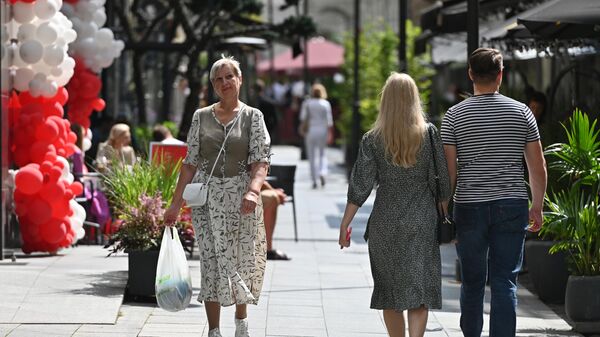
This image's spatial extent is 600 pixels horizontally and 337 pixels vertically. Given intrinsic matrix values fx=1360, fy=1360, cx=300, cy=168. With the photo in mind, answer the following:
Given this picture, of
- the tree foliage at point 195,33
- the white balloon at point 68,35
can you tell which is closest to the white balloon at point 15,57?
the white balloon at point 68,35

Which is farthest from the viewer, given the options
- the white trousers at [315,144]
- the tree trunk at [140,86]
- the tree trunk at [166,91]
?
the white trousers at [315,144]

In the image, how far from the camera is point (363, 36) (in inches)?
1320

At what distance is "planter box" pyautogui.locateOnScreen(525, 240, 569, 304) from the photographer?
10953mm

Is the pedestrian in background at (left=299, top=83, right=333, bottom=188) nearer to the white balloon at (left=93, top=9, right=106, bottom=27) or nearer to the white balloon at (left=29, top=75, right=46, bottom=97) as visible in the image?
the white balloon at (left=93, top=9, right=106, bottom=27)

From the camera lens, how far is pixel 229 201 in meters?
8.27

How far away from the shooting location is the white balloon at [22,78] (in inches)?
452

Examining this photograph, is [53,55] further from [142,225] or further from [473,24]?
[473,24]

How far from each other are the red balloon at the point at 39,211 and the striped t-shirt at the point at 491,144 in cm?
517

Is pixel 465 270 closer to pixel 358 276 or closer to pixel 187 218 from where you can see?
pixel 187 218

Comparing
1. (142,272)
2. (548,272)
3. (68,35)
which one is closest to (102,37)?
(68,35)

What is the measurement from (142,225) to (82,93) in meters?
4.09

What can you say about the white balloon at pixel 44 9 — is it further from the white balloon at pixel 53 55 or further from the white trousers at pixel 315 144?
the white trousers at pixel 315 144

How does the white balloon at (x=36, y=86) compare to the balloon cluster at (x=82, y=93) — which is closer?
the white balloon at (x=36, y=86)

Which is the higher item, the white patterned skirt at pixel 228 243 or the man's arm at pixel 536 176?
the man's arm at pixel 536 176
